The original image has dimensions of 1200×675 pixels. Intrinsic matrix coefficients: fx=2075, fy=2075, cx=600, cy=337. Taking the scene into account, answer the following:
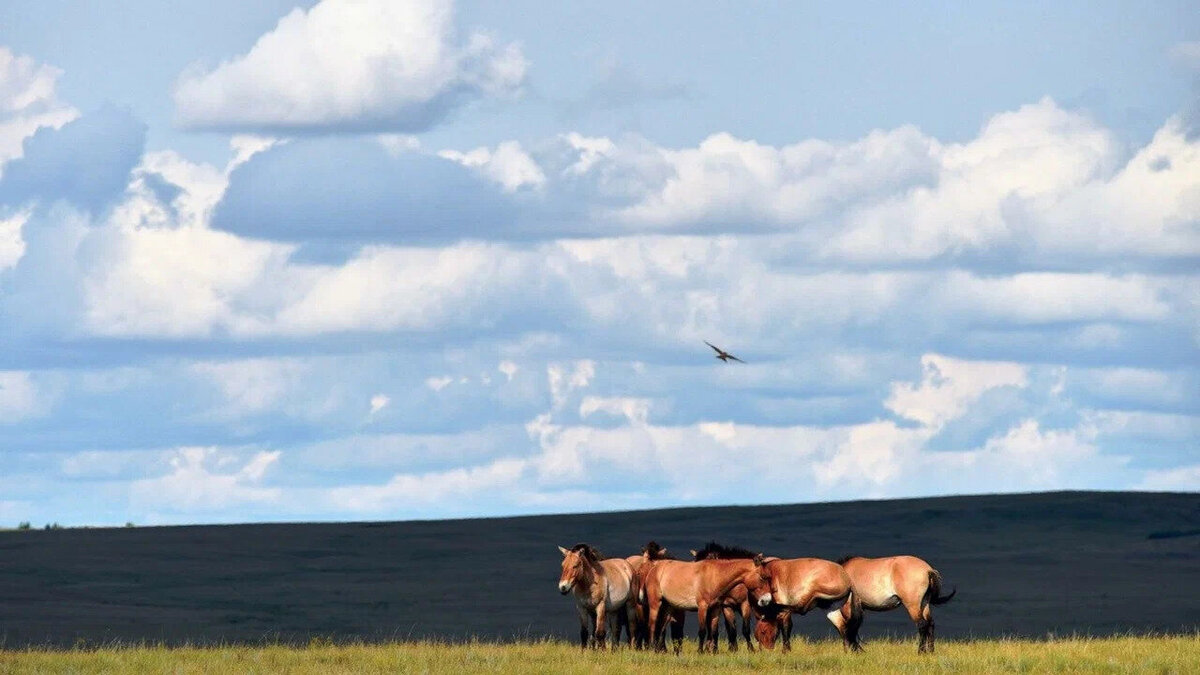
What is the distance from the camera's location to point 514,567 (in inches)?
2424

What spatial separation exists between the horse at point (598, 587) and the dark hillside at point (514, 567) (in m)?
11.1

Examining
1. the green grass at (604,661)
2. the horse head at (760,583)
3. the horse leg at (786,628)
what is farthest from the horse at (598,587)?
the horse leg at (786,628)

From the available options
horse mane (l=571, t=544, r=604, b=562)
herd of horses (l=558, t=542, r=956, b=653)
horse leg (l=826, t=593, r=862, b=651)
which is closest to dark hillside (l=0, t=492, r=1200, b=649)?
herd of horses (l=558, t=542, r=956, b=653)

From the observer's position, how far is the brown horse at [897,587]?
90.9ft

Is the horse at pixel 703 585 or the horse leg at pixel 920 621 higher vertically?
the horse at pixel 703 585

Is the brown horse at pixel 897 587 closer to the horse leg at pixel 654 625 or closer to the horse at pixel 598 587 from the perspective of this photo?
the horse leg at pixel 654 625

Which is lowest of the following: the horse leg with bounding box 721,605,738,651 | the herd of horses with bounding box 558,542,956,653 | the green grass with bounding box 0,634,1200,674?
the green grass with bounding box 0,634,1200,674

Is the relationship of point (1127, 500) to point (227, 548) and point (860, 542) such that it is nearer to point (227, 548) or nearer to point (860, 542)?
point (860, 542)

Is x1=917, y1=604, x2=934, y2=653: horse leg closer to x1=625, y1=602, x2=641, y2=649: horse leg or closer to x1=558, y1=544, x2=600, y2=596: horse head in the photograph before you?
x1=625, y1=602, x2=641, y2=649: horse leg

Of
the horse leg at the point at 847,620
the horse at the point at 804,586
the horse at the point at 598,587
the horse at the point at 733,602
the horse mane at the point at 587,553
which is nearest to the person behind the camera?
the horse at the point at 598,587

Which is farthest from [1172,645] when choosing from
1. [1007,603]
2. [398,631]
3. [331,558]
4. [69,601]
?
[331,558]

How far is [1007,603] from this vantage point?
51.1m

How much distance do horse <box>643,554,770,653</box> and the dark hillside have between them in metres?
11.7

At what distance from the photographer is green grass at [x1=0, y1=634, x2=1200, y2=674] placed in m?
24.6
